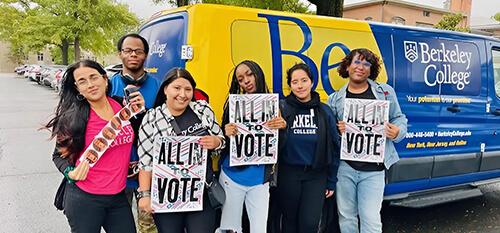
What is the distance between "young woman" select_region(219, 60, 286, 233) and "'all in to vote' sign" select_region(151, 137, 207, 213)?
0.32 metres

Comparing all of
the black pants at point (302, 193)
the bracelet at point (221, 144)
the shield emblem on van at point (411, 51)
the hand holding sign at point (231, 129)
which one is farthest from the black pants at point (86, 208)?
the shield emblem on van at point (411, 51)

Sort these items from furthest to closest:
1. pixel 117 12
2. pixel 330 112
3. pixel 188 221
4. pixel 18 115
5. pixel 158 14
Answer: pixel 117 12
pixel 18 115
pixel 158 14
pixel 330 112
pixel 188 221

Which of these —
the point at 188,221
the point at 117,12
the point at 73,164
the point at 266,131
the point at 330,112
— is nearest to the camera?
the point at 73,164

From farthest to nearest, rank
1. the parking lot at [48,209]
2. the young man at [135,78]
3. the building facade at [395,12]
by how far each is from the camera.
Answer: the building facade at [395,12], the parking lot at [48,209], the young man at [135,78]

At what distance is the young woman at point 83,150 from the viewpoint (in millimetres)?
2213

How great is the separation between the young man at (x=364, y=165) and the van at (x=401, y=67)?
391 millimetres

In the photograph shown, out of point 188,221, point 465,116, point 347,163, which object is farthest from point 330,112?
point 465,116

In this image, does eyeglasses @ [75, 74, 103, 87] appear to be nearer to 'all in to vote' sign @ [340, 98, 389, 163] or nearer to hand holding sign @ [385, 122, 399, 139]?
'all in to vote' sign @ [340, 98, 389, 163]

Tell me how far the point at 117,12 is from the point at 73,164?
30.7 meters

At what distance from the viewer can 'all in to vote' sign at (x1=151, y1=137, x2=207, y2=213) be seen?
232cm

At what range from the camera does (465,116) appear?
4.18 m

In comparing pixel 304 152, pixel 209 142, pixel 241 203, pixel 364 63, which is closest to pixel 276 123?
pixel 304 152

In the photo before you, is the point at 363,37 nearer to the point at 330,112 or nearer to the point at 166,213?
the point at 330,112

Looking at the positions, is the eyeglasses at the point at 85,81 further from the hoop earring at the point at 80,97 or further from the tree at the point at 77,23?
the tree at the point at 77,23
